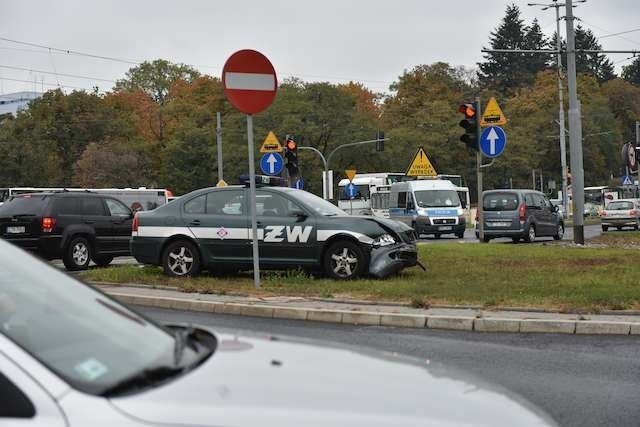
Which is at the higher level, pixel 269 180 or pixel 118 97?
pixel 118 97

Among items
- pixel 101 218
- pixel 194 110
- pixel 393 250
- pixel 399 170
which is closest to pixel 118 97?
pixel 194 110

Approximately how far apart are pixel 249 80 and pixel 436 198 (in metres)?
22.6

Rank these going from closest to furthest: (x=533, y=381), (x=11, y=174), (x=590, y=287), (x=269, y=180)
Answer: (x=533, y=381)
(x=590, y=287)
(x=269, y=180)
(x=11, y=174)

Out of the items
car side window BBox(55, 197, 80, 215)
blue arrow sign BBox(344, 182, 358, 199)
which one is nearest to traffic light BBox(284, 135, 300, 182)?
car side window BBox(55, 197, 80, 215)

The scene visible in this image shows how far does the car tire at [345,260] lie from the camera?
1188 centimetres

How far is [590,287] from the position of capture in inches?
423

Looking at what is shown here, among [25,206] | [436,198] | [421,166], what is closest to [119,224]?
[25,206]

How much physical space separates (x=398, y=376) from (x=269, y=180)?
35.0ft

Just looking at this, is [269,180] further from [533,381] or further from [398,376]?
[398,376]

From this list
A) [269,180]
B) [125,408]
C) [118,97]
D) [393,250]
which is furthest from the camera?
[118,97]

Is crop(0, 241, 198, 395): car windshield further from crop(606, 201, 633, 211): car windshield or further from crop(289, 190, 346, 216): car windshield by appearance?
crop(606, 201, 633, 211): car windshield

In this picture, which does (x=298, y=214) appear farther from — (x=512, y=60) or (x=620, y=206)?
(x=512, y=60)

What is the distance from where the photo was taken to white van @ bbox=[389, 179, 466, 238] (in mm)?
32125

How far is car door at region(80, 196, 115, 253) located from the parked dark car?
13348mm
